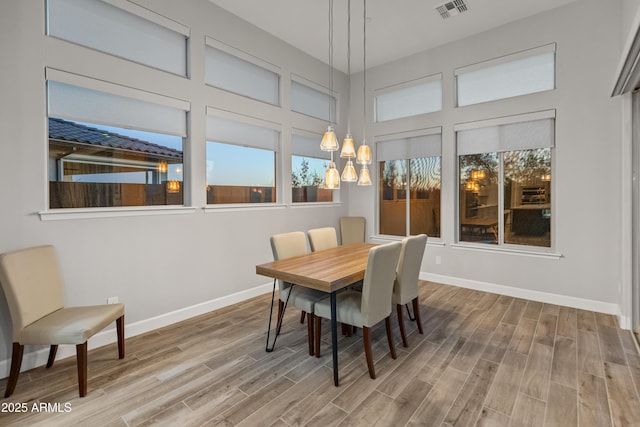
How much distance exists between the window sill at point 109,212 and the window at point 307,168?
1845mm

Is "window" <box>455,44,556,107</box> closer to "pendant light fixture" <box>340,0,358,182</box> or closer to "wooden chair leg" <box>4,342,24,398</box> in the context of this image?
"pendant light fixture" <box>340,0,358,182</box>

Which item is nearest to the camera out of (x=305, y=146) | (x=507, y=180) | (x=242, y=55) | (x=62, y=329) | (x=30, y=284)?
(x=62, y=329)

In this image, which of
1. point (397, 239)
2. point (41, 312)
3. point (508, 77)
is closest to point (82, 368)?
point (41, 312)

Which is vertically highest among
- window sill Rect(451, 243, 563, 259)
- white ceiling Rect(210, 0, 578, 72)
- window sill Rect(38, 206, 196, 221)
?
white ceiling Rect(210, 0, 578, 72)

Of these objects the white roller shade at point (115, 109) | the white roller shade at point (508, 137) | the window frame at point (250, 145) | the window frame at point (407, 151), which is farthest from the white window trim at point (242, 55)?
the white roller shade at point (508, 137)

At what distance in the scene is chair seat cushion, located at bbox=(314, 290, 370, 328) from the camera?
7.58 feet

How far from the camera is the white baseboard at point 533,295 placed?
3.45m

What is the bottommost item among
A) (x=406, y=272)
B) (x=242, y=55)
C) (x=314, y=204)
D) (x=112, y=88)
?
(x=406, y=272)

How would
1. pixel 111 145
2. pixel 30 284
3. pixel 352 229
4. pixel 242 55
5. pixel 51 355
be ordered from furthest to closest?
pixel 352 229, pixel 242 55, pixel 111 145, pixel 51 355, pixel 30 284

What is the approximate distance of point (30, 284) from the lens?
2.18 m

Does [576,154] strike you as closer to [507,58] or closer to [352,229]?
[507,58]

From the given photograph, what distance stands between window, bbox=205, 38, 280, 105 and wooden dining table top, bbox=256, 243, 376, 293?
2375mm

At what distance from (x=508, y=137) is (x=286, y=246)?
3.30 m

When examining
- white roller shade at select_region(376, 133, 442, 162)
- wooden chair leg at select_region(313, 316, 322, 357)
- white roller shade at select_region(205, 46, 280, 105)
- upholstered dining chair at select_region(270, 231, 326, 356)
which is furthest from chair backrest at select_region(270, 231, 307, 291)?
white roller shade at select_region(376, 133, 442, 162)
